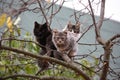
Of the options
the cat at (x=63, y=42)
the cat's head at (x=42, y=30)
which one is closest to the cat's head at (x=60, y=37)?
the cat at (x=63, y=42)

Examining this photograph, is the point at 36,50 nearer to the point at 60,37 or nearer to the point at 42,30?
the point at 60,37

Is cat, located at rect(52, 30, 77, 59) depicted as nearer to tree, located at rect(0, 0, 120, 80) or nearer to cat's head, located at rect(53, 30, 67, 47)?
cat's head, located at rect(53, 30, 67, 47)

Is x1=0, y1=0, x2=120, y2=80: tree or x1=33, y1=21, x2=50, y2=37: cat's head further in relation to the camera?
x1=33, y1=21, x2=50, y2=37: cat's head

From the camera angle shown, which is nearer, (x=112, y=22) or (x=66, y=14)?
(x=66, y=14)

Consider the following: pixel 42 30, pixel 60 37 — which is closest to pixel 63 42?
pixel 60 37

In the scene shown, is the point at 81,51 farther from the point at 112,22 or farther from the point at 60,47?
the point at 60,47

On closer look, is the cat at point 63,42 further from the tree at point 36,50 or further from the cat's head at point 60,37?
the tree at point 36,50

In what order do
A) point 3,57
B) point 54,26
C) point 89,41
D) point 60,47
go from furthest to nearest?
point 89,41, point 54,26, point 60,47, point 3,57

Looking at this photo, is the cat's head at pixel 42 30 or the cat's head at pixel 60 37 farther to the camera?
the cat's head at pixel 42 30

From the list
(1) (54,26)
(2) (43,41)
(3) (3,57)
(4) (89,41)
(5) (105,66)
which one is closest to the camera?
(5) (105,66)

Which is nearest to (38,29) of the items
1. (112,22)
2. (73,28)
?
(73,28)

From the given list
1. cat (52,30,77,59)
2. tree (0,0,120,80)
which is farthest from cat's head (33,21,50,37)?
tree (0,0,120,80)

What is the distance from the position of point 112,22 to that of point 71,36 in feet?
9.73

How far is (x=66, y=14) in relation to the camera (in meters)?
5.60
